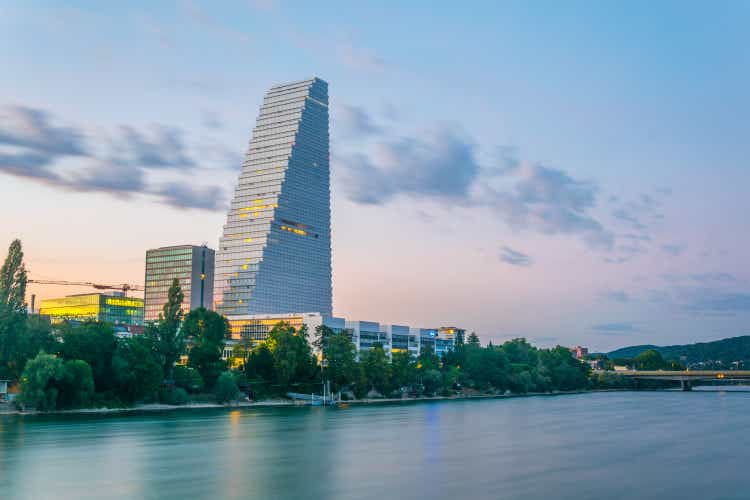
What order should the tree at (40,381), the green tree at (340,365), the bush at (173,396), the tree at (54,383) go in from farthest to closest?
the green tree at (340,365) → the bush at (173,396) → the tree at (54,383) → the tree at (40,381)

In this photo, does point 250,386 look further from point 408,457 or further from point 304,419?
point 408,457

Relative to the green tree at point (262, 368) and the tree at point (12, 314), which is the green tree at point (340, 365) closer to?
the green tree at point (262, 368)

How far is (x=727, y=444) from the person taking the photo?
80938 mm

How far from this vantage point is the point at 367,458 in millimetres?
67562

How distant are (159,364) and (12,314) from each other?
27.1 metres

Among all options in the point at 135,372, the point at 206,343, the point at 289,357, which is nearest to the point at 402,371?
the point at 289,357

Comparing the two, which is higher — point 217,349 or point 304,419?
point 217,349

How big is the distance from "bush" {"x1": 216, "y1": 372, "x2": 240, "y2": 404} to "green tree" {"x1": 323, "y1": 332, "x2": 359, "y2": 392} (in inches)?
1149

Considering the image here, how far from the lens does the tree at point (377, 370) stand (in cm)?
17438

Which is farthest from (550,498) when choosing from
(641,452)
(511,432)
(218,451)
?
(511,432)

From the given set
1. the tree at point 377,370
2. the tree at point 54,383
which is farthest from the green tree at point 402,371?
the tree at point 54,383

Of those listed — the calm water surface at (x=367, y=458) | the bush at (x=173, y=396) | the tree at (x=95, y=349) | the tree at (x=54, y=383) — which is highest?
the tree at (x=95, y=349)

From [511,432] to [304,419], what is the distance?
117 feet

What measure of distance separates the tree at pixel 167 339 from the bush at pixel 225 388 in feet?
→ 31.4
